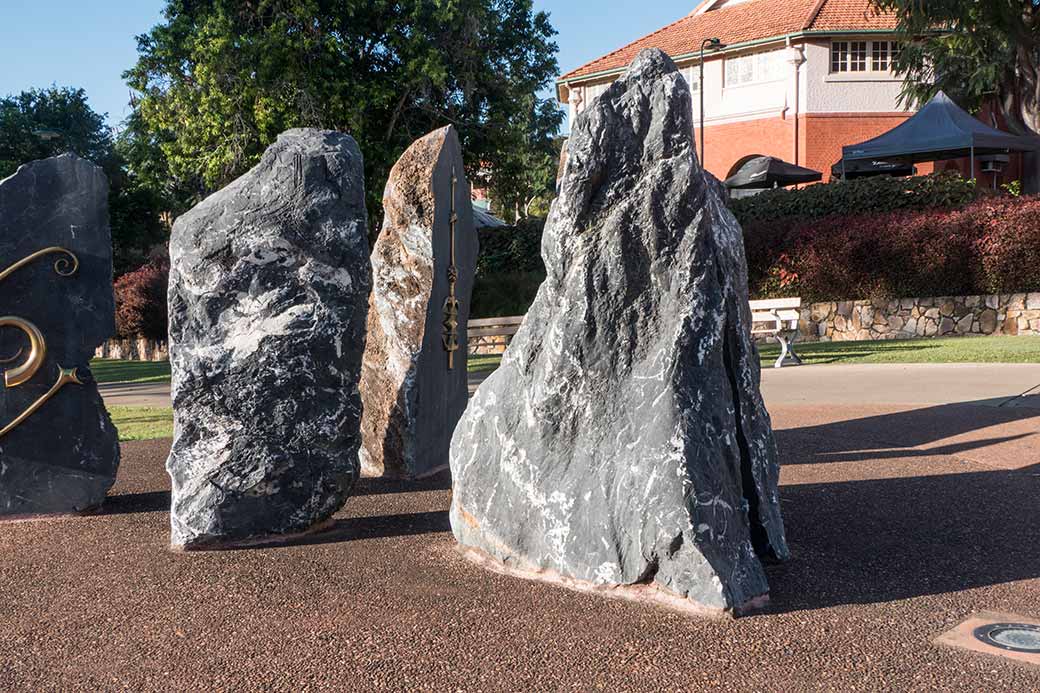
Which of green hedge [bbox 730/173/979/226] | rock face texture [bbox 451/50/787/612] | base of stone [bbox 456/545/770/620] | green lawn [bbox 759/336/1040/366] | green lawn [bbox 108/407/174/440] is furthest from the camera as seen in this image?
green hedge [bbox 730/173/979/226]

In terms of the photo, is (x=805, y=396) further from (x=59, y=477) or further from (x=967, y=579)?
(x=59, y=477)

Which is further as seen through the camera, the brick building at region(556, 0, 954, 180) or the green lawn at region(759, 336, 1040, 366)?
the brick building at region(556, 0, 954, 180)

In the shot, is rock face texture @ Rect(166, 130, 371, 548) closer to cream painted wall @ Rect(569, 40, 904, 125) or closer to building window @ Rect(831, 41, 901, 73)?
cream painted wall @ Rect(569, 40, 904, 125)

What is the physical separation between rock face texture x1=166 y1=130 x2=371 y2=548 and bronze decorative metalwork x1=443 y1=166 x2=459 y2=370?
77.7 inches

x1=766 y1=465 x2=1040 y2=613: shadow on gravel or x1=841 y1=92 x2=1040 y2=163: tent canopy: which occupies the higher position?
x1=841 y1=92 x2=1040 y2=163: tent canopy

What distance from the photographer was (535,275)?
23188 mm

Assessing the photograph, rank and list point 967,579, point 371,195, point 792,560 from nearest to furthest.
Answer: point 967,579 < point 792,560 < point 371,195

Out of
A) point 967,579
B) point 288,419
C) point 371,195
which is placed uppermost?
point 371,195

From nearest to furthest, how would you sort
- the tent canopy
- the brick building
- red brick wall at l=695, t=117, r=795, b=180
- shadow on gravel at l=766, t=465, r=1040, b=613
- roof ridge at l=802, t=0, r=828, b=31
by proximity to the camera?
shadow on gravel at l=766, t=465, r=1040, b=613 < the tent canopy < roof ridge at l=802, t=0, r=828, b=31 < the brick building < red brick wall at l=695, t=117, r=795, b=180

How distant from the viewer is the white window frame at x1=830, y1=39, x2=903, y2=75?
2972cm

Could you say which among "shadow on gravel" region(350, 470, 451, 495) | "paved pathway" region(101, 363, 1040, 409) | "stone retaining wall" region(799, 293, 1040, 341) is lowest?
"shadow on gravel" region(350, 470, 451, 495)

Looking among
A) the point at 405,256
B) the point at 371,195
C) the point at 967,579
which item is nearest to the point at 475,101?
the point at 371,195

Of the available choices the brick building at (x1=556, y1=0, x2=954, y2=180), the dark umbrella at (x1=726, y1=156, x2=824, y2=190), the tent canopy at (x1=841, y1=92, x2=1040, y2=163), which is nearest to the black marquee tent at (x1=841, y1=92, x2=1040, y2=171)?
the tent canopy at (x1=841, y1=92, x2=1040, y2=163)

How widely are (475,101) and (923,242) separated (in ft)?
34.2
